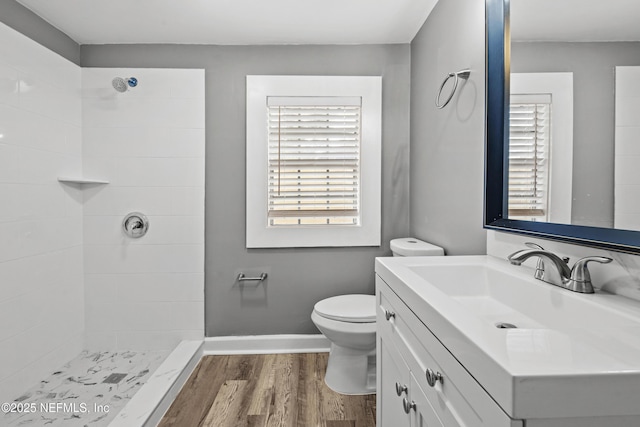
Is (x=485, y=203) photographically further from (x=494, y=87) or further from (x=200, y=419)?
(x=200, y=419)

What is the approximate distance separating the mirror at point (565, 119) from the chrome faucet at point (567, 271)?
6 centimetres

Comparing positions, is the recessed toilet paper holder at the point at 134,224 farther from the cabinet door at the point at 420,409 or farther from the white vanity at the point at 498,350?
the cabinet door at the point at 420,409

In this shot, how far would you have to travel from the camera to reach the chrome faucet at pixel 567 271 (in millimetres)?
843

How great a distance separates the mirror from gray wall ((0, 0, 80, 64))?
2.36 meters

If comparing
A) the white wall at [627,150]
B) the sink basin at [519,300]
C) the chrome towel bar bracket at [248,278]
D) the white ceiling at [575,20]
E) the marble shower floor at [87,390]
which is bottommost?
the marble shower floor at [87,390]

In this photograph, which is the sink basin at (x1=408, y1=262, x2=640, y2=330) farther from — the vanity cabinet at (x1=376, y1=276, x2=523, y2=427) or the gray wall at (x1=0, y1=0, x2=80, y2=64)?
the gray wall at (x1=0, y1=0, x2=80, y2=64)

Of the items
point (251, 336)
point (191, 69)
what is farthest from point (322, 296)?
point (191, 69)

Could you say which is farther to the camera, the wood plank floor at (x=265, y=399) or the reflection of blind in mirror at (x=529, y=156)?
the wood plank floor at (x=265, y=399)

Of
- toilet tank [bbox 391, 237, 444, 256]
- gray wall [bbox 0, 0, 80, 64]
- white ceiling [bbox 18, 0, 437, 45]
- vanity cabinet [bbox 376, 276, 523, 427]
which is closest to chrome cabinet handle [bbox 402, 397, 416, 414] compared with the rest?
vanity cabinet [bbox 376, 276, 523, 427]

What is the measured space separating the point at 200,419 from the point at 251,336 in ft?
2.37

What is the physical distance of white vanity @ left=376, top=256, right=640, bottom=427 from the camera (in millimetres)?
444

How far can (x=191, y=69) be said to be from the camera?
224 cm

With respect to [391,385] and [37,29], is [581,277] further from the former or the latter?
[37,29]

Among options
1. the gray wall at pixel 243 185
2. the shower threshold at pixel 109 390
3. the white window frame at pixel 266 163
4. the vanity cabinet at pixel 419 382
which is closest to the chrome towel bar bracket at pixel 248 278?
the gray wall at pixel 243 185
